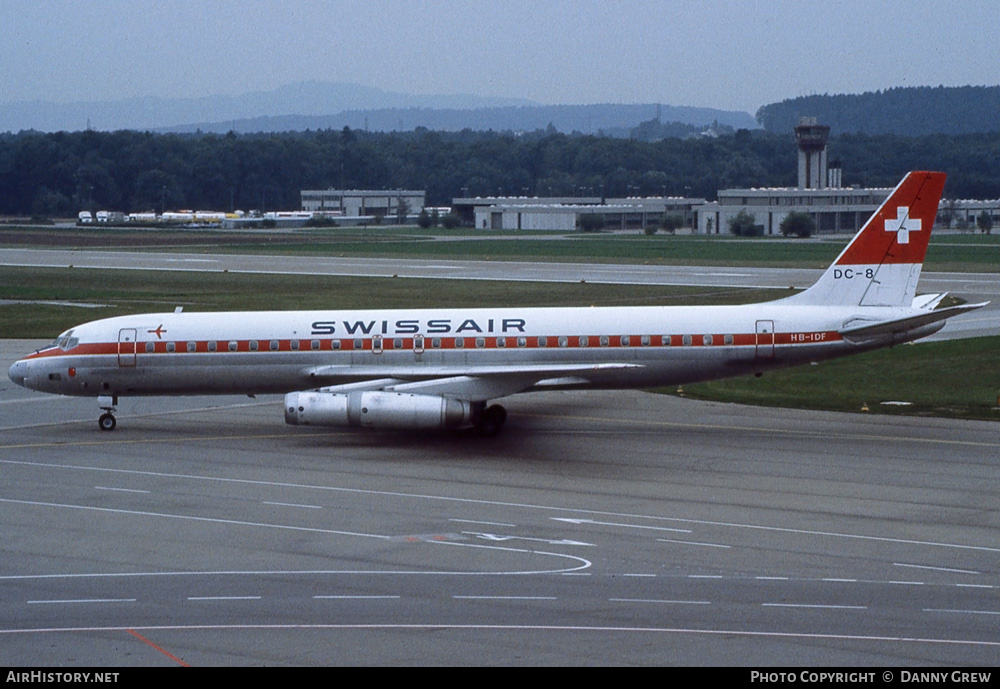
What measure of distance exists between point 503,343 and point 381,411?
4594mm

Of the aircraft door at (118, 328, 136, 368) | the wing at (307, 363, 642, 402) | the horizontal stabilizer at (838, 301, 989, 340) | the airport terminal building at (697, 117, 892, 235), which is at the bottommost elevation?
the wing at (307, 363, 642, 402)

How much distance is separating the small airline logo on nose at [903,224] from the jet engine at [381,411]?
13.6 meters

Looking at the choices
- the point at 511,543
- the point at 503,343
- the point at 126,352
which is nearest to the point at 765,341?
the point at 503,343

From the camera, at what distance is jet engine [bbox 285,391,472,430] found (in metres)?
33.7

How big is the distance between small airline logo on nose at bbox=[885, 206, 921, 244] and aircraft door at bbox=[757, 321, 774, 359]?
15.6 ft

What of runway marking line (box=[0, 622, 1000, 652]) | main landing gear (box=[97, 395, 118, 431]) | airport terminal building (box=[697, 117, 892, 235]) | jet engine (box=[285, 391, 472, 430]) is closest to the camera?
runway marking line (box=[0, 622, 1000, 652])

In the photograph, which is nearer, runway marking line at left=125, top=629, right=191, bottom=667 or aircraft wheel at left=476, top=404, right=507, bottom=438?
runway marking line at left=125, top=629, right=191, bottom=667

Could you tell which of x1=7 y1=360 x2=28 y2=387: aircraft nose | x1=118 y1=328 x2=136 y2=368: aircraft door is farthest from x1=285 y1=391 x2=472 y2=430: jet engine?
x1=7 y1=360 x2=28 y2=387: aircraft nose

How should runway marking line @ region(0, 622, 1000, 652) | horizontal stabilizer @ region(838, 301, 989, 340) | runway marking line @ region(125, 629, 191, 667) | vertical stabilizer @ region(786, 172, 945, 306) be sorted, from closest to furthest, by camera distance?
1. runway marking line @ region(125, 629, 191, 667)
2. runway marking line @ region(0, 622, 1000, 652)
3. horizontal stabilizer @ region(838, 301, 989, 340)
4. vertical stabilizer @ region(786, 172, 945, 306)

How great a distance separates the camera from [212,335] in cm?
3703

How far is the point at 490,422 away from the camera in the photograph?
3588cm

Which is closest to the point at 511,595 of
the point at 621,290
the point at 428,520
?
the point at 428,520

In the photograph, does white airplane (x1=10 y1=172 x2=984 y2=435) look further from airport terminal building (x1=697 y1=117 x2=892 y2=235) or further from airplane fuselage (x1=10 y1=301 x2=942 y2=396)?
airport terminal building (x1=697 y1=117 x2=892 y2=235)
